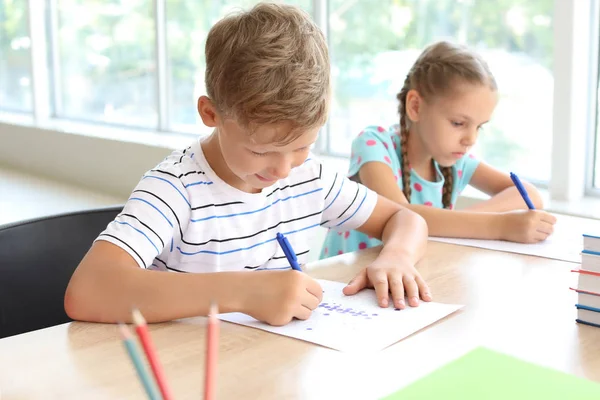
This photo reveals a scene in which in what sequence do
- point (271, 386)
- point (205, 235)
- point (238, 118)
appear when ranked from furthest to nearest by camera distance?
point (205, 235) < point (238, 118) < point (271, 386)

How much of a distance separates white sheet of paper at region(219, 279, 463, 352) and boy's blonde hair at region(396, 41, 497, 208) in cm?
77

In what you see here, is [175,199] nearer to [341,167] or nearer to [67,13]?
[341,167]

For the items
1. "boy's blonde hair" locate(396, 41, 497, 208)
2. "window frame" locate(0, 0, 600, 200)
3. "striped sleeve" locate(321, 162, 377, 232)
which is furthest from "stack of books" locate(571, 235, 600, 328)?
"window frame" locate(0, 0, 600, 200)

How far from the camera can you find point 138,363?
49 centimetres

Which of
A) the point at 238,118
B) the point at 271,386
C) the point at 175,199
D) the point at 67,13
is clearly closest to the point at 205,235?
the point at 175,199

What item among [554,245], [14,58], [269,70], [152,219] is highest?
[269,70]

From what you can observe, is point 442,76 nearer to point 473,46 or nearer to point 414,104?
point 414,104

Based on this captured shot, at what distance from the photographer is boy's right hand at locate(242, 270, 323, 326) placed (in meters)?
1.01

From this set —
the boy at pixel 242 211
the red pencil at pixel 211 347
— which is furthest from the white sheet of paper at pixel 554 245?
the red pencil at pixel 211 347

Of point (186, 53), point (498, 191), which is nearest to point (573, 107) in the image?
point (498, 191)

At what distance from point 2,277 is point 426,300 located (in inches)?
24.7

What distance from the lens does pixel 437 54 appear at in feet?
6.05

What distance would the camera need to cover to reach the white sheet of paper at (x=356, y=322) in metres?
0.95

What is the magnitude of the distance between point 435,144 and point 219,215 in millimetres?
682
